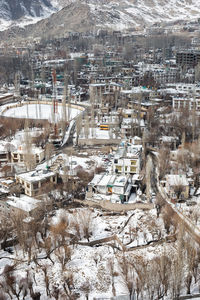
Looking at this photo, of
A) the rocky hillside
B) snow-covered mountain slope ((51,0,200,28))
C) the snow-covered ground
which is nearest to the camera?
the snow-covered ground

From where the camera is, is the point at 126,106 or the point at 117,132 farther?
the point at 126,106

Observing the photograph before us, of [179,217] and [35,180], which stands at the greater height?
[35,180]

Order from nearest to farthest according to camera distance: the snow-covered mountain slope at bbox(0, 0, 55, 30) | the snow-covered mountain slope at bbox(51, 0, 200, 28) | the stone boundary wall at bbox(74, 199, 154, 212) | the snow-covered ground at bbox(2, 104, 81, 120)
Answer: the stone boundary wall at bbox(74, 199, 154, 212), the snow-covered ground at bbox(2, 104, 81, 120), the snow-covered mountain slope at bbox(51, 0, 200, 28), the snow-covered mountain slope at bbox(0, 0, 55, 30)

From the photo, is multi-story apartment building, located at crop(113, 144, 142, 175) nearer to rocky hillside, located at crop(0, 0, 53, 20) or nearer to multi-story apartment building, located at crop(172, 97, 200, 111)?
multi-story apartment building, located at crop(172, 97, 200, 111)

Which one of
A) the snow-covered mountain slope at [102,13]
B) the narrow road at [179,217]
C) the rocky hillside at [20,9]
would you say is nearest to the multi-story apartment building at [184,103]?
the narrow road at [179,217]

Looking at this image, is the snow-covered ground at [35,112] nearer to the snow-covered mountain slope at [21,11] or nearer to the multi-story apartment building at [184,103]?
the multi-story apartment building at [184,103]

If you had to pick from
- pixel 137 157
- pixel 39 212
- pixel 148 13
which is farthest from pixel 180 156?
pixel 148 13

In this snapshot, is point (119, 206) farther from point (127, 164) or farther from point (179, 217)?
point (127, 164)

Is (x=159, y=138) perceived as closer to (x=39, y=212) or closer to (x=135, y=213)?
(x=135, y=213)

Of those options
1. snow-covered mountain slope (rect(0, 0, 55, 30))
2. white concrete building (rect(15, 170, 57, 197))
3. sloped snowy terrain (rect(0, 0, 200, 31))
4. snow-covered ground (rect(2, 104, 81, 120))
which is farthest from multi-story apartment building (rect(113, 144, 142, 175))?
snow-covered mountain slope (rect(0, 0, 55, 30))

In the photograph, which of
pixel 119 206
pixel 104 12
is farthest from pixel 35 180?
pixel 104 12

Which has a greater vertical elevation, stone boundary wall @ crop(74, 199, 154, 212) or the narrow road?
the narrow road
